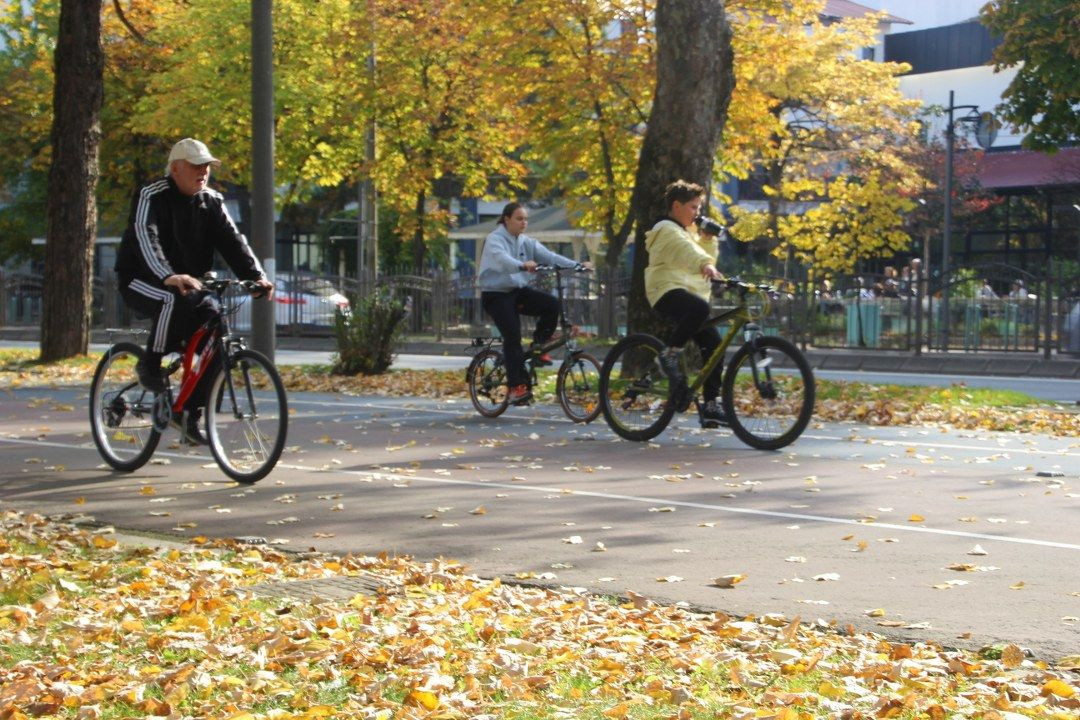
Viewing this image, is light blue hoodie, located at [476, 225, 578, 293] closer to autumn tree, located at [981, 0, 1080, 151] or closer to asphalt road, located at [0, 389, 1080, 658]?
asphalt road, located at [0, 389, 1080, 658]

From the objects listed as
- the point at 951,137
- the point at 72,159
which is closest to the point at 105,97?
the point at 951,137

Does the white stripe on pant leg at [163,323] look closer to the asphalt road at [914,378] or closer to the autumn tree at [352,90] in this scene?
the asphalt road at [914,378]

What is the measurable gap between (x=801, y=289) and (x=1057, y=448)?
17.8m

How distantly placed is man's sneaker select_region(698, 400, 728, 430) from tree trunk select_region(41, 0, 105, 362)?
12.1 metres

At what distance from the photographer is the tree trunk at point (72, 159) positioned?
2164 cm

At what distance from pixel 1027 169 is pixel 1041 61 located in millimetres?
32329

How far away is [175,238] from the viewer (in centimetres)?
980

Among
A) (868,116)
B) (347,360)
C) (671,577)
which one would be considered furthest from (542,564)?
(868,116)

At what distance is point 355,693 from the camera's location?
4684 mm

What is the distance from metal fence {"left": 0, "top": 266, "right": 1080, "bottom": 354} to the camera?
2706cm

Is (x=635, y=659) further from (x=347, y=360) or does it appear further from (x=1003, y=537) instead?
(x=347, y=360)

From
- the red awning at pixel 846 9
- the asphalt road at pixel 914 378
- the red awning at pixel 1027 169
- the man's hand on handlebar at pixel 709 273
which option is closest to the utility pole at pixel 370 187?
the asphalt road at pixel 914 378

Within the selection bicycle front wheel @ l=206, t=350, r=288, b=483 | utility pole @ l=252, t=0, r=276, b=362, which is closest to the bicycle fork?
bicycle front wheel @ l=206, t=350, r=288, b=483

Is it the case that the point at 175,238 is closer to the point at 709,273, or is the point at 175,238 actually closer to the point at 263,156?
the point at 709,273
